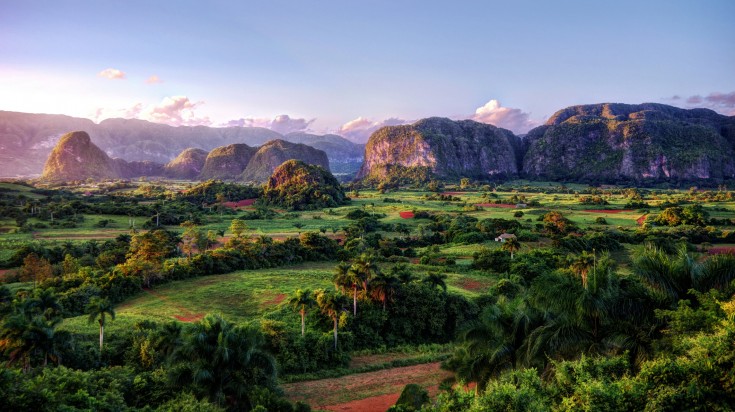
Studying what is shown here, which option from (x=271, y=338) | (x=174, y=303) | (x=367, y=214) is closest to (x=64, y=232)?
(x=174, y=303)

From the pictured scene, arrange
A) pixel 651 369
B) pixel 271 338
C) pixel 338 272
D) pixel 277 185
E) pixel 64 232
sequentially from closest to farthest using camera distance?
1. pixel 651 369
2. pixel 271 338
3. pixel 338 272
4. pixel 64 232
5. pixel 277 185

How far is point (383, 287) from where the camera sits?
37.8 meters

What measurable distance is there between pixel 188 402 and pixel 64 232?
77035 millimetres

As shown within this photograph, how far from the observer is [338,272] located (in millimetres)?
37719

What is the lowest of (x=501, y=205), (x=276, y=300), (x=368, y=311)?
(x=276, y=300)

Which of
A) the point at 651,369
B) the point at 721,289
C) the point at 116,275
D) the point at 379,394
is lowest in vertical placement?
the point at 379,394

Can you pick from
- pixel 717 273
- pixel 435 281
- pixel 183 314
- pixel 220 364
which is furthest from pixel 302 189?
pixel 717 273

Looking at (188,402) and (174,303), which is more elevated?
(188,402)

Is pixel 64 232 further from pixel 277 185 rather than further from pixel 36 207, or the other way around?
pixel 277 185

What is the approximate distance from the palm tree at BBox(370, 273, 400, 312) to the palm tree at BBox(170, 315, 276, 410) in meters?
20.2

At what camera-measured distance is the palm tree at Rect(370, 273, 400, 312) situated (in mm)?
37719

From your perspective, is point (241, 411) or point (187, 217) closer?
point (241, 411)

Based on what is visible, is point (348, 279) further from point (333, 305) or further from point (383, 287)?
point (333, 305)

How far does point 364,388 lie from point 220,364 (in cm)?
1263
